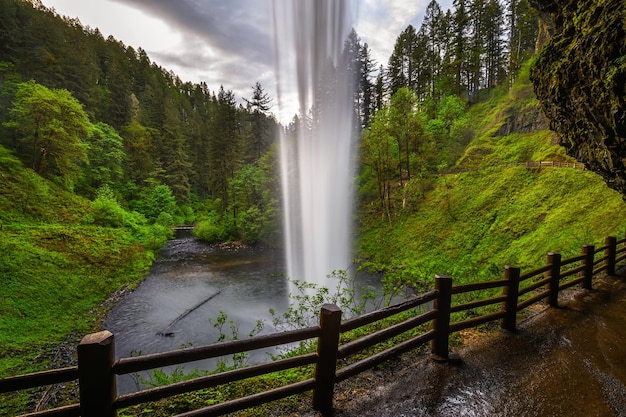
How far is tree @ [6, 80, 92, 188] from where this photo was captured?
69.9 feet

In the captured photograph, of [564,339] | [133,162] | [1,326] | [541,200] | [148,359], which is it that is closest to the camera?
[148,359]

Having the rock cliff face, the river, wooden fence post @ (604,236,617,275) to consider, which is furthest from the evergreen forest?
the rock cliff face

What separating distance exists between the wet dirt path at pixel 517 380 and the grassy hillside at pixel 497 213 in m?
6.03

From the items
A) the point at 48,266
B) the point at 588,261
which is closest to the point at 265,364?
the point at 588,261

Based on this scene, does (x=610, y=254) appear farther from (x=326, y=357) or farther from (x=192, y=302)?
(x=192, y=302)

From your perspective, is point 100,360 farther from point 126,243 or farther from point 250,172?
point 250,172

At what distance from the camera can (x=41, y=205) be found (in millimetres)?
18969

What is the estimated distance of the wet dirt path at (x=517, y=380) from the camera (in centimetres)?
365

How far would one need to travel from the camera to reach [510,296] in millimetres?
5621

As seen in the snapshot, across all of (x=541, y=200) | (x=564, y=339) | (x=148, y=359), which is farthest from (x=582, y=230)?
(x=148, y=359)

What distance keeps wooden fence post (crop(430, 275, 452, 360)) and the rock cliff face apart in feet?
19.0

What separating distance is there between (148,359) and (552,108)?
12.4 m

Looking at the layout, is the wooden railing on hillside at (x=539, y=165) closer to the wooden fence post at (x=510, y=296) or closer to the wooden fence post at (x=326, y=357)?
the wooden fence post at (x=510, y=296)

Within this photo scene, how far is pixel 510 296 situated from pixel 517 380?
6.06ft
